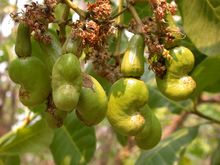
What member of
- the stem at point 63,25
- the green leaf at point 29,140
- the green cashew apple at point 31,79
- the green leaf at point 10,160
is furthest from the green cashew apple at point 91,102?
the green leaf at point 10,160

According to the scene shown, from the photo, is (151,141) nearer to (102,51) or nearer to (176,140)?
(102,51)

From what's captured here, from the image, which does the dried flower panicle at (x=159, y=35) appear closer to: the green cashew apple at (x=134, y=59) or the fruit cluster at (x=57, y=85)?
the green cashew apple at (x=134, y=59)

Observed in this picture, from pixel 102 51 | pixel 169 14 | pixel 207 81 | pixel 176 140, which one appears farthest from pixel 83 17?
pixel 176 140

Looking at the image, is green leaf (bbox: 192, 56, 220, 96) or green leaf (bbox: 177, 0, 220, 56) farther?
green leaf (bbox: 192, 56, 220, 96)

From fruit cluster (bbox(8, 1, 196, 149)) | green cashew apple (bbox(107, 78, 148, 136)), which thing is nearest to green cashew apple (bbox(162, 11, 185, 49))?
fruit cluster (bbox(8, 1, 196, 149))

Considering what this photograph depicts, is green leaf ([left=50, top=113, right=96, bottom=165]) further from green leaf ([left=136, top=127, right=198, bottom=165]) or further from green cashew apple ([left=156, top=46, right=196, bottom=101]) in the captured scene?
green cashew apple ([left=156, top=46, right=196, bottom=101])

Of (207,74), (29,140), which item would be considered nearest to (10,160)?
(29,140)
